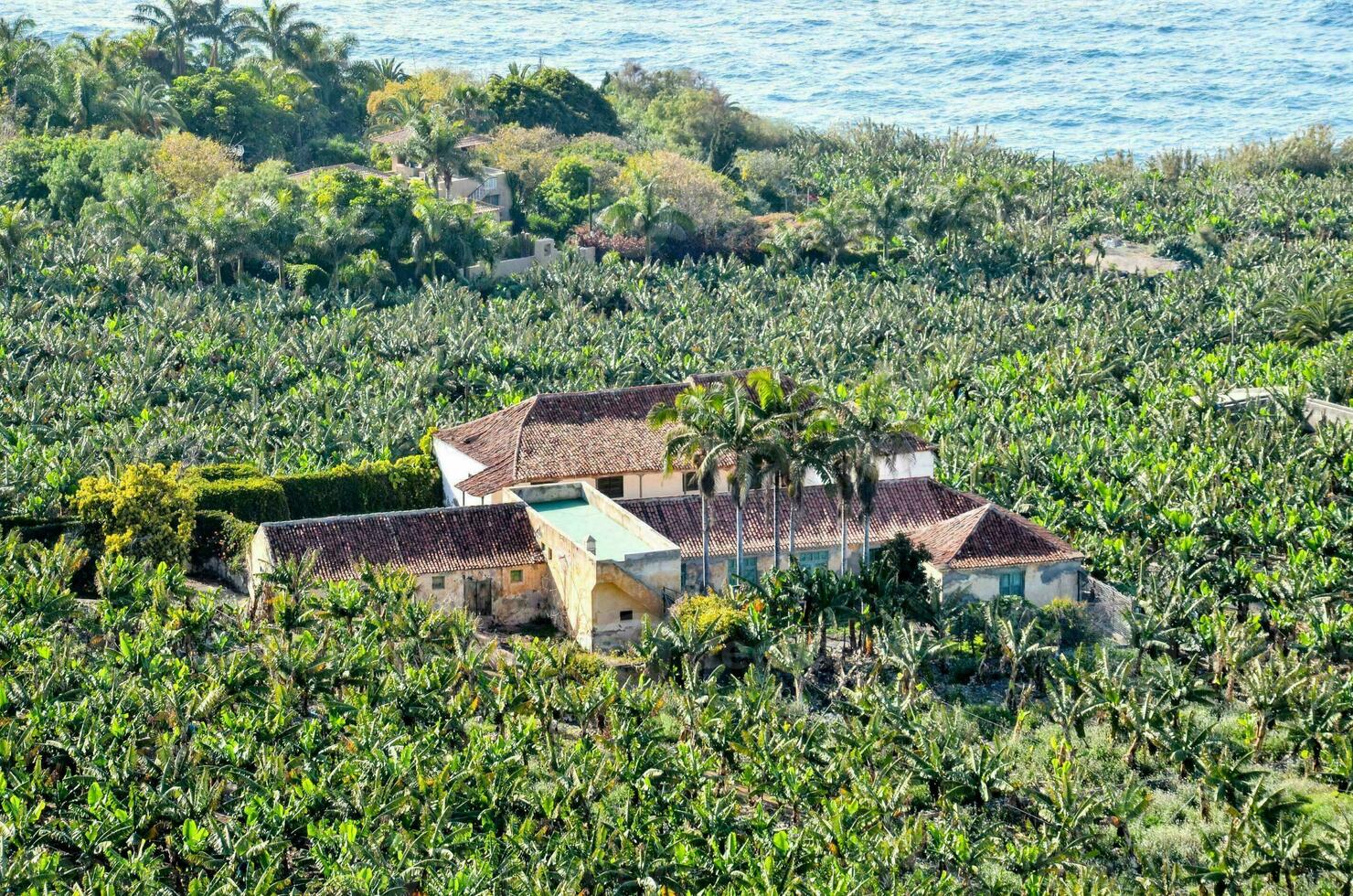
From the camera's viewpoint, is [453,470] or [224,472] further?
[453,470]

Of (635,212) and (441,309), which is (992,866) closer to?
(441,309)

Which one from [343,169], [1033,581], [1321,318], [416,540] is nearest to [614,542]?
[416,540]

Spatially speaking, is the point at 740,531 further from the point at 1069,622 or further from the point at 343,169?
the point at 343,169

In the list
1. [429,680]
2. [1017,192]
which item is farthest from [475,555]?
[1017,192]

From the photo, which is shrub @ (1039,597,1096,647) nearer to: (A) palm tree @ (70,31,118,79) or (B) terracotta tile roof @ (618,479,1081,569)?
(B) terracotta tile roof @ (618,479,1081,569)

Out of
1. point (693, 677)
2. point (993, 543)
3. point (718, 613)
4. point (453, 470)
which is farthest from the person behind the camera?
point (453, 470)

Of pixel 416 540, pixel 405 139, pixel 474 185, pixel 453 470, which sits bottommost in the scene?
pixel 474 185

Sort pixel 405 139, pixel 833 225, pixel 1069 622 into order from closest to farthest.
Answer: pixel 1069 622 < pixel 833 225 < pixel 405 139

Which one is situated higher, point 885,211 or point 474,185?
point 474,185
